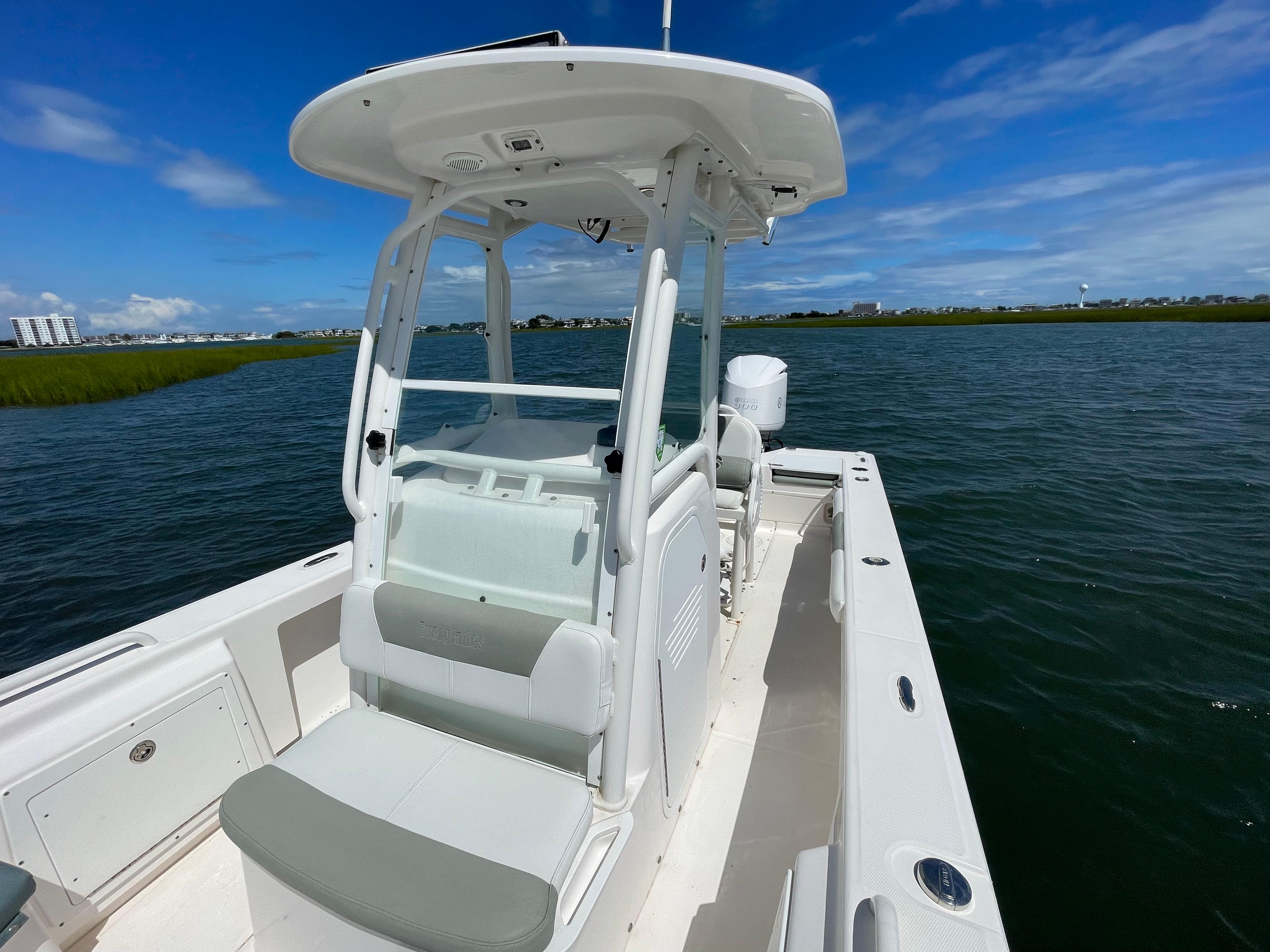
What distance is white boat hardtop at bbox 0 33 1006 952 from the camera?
1219mm

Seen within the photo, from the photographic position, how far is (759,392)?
17.1 ft

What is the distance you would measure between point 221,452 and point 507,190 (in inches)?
552

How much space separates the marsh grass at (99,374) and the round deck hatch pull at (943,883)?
91.2ft

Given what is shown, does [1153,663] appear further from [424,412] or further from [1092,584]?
[424,412]

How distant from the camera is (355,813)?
4.23ft

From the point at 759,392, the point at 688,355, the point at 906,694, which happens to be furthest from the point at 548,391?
the point at 759,392

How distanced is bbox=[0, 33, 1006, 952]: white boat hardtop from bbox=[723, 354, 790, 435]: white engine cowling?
2905 mm

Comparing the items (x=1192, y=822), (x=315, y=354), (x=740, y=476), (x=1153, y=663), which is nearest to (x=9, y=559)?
(x=740, y=476)

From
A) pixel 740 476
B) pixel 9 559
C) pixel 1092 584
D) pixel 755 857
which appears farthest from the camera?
pixel 9 559

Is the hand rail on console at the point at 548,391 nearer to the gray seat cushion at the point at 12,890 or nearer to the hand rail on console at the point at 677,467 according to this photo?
the hand rail on console at the point at 677,467

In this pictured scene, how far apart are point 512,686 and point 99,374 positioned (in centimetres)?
2969

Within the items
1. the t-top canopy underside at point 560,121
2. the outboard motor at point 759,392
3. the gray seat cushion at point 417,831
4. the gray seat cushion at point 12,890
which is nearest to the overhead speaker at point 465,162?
the t-top canopy underside at point 560,121

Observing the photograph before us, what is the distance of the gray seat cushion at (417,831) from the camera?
1089 mm

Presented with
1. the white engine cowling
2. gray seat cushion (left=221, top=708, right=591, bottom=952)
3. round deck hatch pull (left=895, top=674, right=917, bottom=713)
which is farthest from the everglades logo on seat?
the white engine cowling
